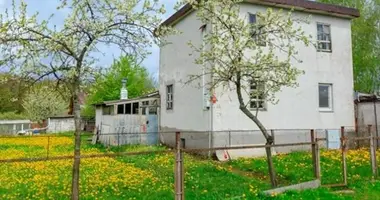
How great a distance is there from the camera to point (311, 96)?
15758mm

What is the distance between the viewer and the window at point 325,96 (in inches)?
637

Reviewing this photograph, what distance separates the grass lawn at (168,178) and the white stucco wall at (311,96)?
6.67 ft

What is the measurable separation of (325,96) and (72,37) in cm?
1325

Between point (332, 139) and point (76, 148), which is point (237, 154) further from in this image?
point (76, 148)

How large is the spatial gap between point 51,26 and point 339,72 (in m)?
14.3

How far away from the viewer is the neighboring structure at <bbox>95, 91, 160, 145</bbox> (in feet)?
58.6

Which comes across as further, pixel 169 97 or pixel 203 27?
pixel 169 97

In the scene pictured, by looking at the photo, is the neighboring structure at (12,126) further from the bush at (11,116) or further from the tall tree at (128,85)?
the tall tree at (128,85)

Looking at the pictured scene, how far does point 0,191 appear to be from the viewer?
318 inches

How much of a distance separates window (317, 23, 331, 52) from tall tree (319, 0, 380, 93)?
6.01 meters

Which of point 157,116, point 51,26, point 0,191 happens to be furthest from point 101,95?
point 51,26

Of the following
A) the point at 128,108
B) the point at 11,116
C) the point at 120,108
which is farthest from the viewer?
the point at 11,116

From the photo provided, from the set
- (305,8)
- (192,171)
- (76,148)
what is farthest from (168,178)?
(305,8)

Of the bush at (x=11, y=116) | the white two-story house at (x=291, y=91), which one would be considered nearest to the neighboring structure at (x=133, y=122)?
the white two-story house at (x=291, y=91)
